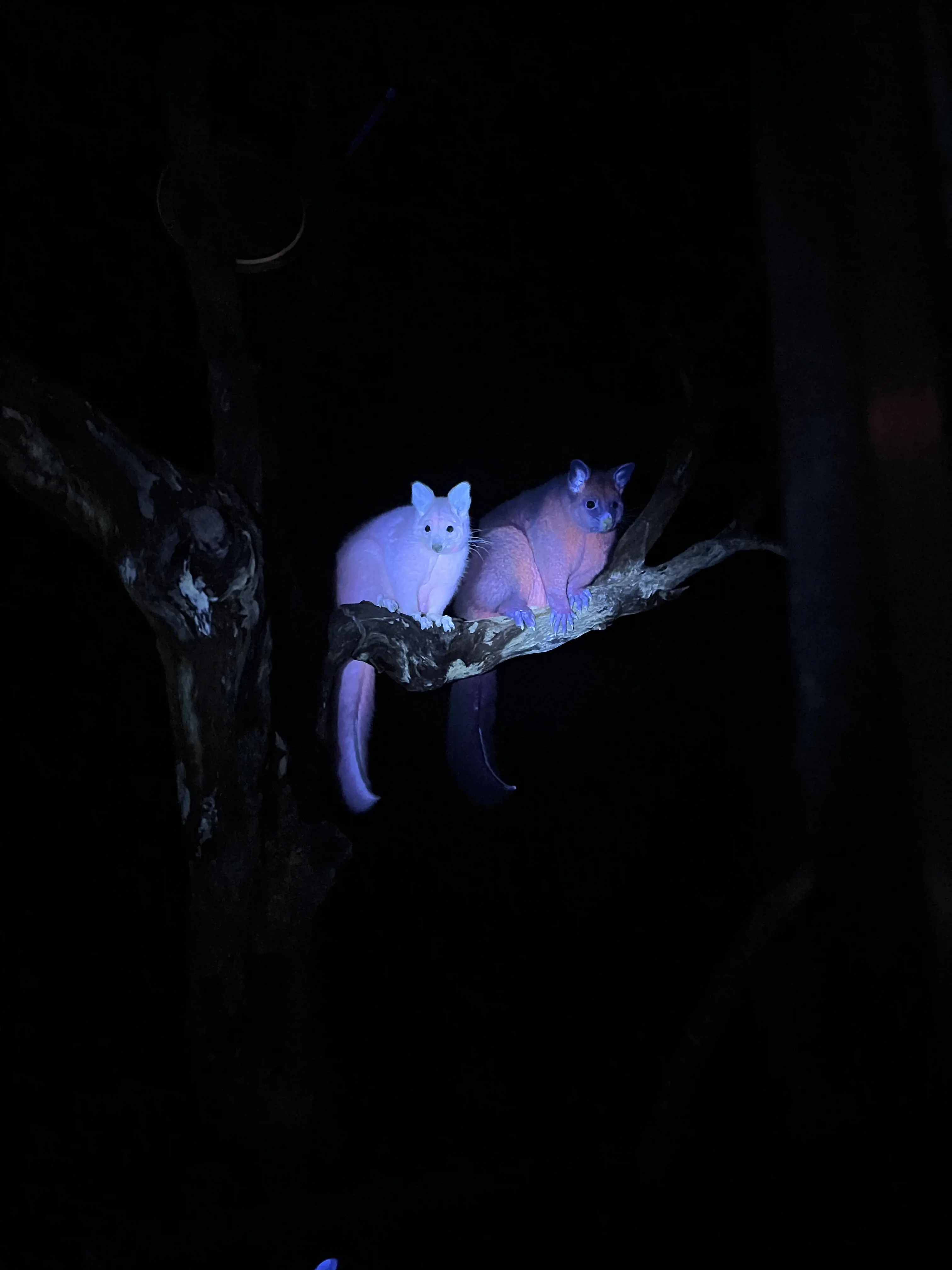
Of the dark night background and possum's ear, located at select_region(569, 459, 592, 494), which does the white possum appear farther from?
possum's ear, located at select_region(569, 459, 592, 494)

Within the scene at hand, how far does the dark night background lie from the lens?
5.46ft

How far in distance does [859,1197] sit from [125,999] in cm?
165

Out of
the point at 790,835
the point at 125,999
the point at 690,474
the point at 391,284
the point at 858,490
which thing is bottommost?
the point at 125,999

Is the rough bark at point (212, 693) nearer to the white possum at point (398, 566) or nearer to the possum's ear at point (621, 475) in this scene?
the white possum at point (398, 566)

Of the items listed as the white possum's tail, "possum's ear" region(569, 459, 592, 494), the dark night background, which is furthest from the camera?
"possum's ear" region(569, 459, 592, 494)

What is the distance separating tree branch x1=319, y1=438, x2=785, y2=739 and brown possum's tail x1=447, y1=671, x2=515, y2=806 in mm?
82

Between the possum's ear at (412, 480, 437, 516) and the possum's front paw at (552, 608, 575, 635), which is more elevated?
the possum's ear at (412, 480, 437, 516)

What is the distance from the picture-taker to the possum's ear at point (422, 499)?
192 centimetres

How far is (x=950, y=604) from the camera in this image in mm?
1642

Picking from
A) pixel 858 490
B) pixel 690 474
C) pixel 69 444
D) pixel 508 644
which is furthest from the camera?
pixel 690 474

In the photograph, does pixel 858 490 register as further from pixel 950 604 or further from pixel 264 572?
pixel 264 572

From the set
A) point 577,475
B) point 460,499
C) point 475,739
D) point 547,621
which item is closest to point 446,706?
point 475,739

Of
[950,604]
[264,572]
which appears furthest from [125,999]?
[950,604]

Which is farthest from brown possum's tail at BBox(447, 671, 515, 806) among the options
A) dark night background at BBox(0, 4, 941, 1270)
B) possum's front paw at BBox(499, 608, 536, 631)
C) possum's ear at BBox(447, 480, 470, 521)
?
possum's ear at BBox(447, 480, 470, 521)
